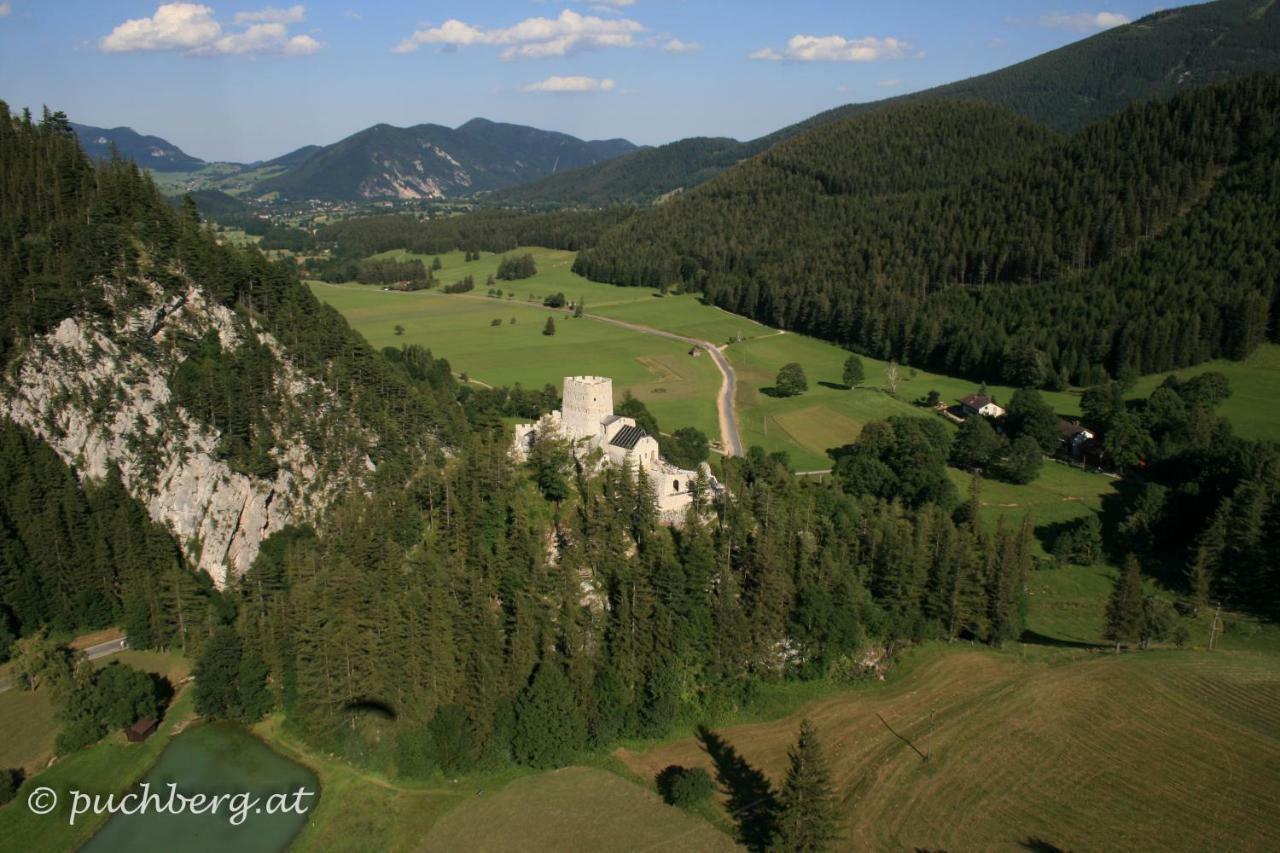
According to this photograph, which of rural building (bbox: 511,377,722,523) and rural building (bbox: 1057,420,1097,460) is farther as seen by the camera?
rural building (bbox: 1057,420,1097,460)

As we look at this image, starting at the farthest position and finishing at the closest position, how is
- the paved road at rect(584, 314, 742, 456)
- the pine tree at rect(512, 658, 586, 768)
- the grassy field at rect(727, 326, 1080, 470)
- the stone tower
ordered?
1. the grassy field at rect(727, 326, 1080, 470)
2. the paved road at rect(584, 314, 742, 456)
3. the stone tower
4. the pine tree at rect(512, 658, 586, 768)

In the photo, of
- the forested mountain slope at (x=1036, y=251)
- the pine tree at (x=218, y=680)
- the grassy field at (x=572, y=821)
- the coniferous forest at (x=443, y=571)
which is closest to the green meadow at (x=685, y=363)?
the forested mountain slope at (x=1036, y=251)

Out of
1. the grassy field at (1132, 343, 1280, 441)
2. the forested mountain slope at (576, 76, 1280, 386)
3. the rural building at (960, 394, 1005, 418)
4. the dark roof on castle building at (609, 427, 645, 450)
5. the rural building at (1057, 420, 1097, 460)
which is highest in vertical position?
the forested mountain slope at (576, 76, 1280, 386)

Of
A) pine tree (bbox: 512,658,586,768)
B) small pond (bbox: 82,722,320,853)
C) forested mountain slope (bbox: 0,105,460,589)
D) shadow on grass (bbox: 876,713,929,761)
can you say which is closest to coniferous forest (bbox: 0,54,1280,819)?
pine tree (bbox: 512,658,586,768)

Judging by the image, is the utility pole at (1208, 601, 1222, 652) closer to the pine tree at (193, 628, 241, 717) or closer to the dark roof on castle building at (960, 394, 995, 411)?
the dark roof on castle building at (960, 394, 995, 411)

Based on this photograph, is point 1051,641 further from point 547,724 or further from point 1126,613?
point 547,724

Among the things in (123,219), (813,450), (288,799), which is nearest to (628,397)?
(813,450)

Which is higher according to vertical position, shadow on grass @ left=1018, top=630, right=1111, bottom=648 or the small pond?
shadow on grass @ left=1018, top=630, right=1111, bottom=648

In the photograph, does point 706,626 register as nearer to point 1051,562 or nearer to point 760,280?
point 1051,562
